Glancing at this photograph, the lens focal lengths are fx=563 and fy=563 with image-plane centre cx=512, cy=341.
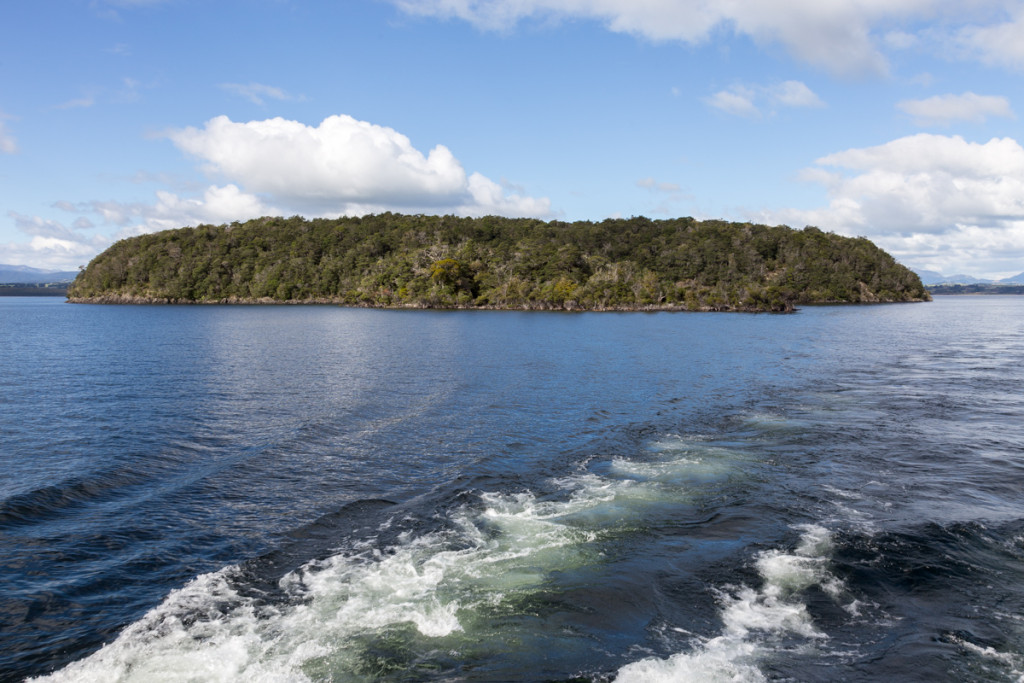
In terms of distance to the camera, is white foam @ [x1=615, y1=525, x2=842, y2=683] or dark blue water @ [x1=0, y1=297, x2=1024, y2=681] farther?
dark blue water @ [x1=0, y1=297, x2=1024, y2=681]

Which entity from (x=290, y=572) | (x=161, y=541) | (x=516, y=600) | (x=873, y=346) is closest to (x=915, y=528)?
(x=516, y=600)

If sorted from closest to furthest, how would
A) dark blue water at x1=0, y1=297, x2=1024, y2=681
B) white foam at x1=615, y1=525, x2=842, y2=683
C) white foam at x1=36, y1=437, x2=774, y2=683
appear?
white foam at x1=615, y1=525, x2=842, y2=683, white foam at x1=36, y1=437, x2=774, y2=683, dark blue water at x1=0, y1=297, x2=1024, y2=681

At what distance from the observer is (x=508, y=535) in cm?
1705

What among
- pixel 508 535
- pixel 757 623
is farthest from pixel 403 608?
pixel 757 623

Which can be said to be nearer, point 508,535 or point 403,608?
point 403,608

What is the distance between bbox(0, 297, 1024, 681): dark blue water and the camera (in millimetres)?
11406

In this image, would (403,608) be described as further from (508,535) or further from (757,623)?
(757,623)

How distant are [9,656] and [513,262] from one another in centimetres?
17272

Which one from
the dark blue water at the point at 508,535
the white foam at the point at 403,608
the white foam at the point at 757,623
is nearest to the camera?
the white foam at the point at 757,623

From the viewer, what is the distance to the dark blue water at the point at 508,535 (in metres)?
11.4

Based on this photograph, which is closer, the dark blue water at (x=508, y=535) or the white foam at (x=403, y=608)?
the white foam at (x=403, y=608)

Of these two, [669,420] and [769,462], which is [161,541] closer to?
[769,462]

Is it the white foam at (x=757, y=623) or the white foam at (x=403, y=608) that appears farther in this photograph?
the white foam at (x=403, y=608)

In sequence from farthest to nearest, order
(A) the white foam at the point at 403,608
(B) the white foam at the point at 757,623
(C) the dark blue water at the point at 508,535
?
(C) the dark blue water at the point at 508,535
(A) the white foam at the point at 403,608
(B) the white foam at the point at 757,623
